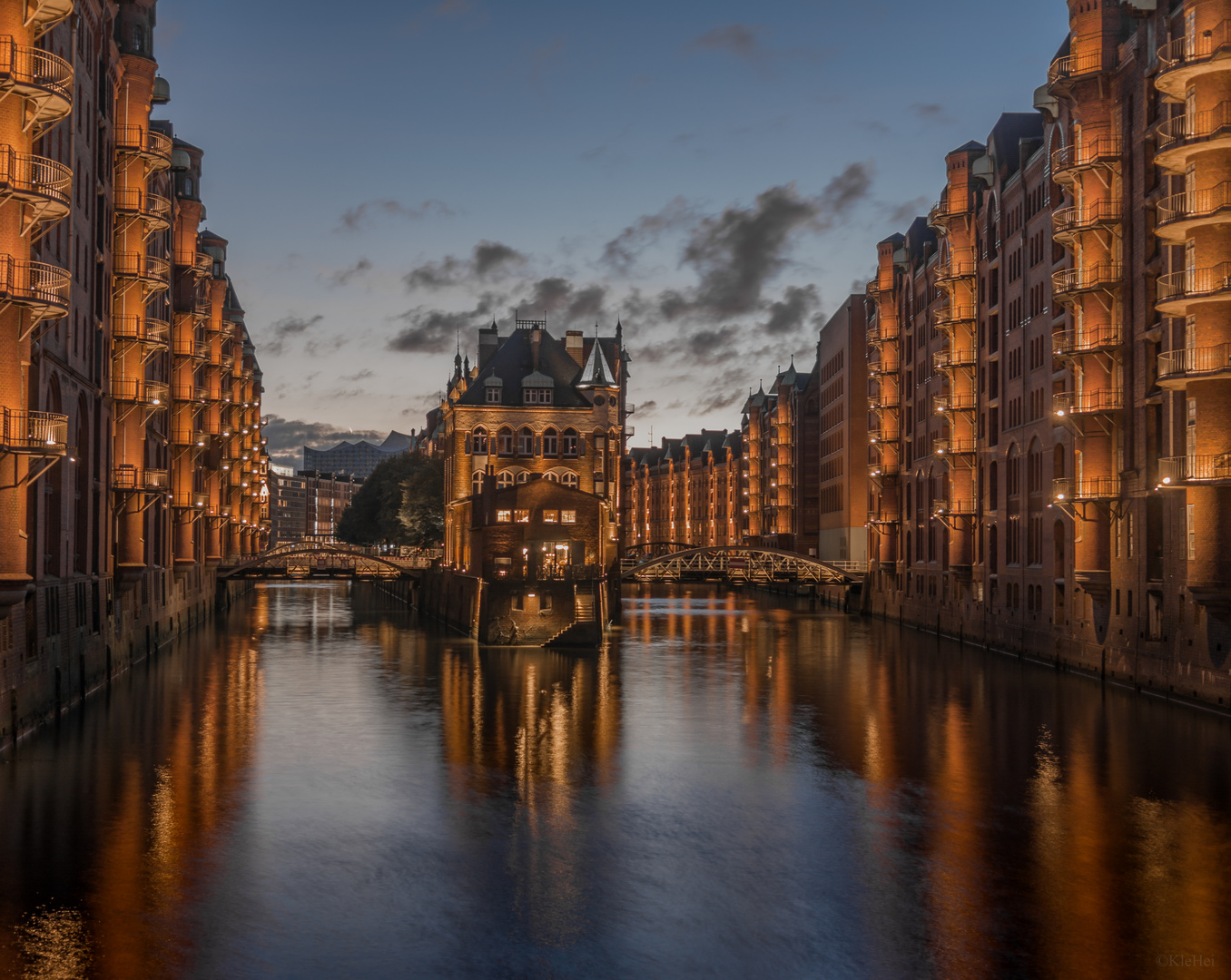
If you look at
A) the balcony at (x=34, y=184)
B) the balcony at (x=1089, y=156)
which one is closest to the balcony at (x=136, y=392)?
the balcony at (x=34, y=184)

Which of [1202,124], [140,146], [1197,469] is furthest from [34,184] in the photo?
[1197,469]

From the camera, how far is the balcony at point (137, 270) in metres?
56.6

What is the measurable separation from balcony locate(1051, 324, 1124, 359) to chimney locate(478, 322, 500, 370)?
7070cm

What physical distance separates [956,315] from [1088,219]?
84.0ft

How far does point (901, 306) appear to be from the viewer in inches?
3866

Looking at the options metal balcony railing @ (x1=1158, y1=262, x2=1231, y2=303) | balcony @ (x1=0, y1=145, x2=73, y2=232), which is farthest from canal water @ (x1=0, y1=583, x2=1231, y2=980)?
balcony @ (x1=0, y1=145, x2=73, y2=232)

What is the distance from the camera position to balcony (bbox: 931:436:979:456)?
77125 millimetres

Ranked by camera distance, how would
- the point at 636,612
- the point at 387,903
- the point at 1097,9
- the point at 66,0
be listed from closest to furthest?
the point at 387,903
the point at 66,0
the point at 1097,9
the point at 636,612

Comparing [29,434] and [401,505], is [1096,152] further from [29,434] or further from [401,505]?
[401,505]

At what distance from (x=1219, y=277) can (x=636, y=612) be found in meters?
76.0

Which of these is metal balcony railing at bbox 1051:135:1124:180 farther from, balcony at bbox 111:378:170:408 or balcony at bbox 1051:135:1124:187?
balcony at bbox 111:378:170:408

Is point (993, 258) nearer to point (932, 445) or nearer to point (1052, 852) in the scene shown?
point (932, 445)

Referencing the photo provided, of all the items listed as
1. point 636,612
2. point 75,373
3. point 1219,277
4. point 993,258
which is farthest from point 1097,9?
point 636,612

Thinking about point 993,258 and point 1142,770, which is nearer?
point 1142,770
